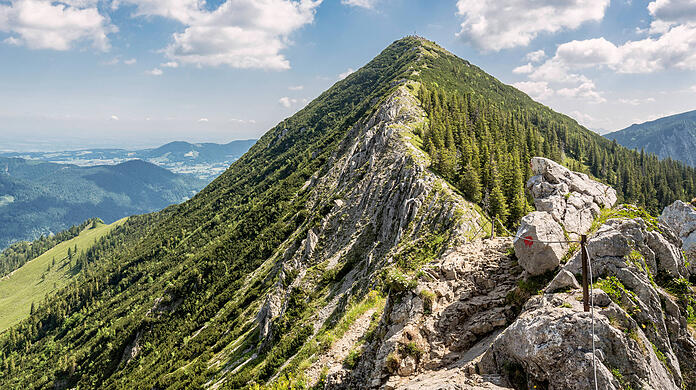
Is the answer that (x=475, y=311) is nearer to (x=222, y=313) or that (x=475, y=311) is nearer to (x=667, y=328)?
(x=667, y=328)

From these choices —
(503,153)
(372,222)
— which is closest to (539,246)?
(372,222)

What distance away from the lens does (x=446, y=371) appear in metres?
13.2

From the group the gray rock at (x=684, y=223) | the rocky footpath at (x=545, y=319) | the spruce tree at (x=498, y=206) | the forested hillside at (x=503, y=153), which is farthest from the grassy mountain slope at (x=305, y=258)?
the gray rock at (x=684, y=223)

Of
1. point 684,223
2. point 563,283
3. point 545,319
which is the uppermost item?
point 684,223

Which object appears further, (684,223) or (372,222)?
(372,222)

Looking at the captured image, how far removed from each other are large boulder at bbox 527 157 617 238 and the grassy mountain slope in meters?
6.32

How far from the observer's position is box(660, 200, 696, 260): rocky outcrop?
2534 centimetres

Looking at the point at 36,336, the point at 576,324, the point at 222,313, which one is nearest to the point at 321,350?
the point at 576,324

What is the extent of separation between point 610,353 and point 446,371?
5.90 metres

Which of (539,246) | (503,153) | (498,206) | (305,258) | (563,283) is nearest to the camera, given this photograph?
(563,283)

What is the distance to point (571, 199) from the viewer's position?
88.9 ft

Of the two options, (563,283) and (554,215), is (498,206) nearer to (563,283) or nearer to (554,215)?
(554,215)

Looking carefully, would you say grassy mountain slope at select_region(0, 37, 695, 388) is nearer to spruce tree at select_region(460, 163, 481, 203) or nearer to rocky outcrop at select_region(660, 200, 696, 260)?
spruce tree at select_region(460, 163, 481, 203)

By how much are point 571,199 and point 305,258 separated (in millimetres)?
41338
